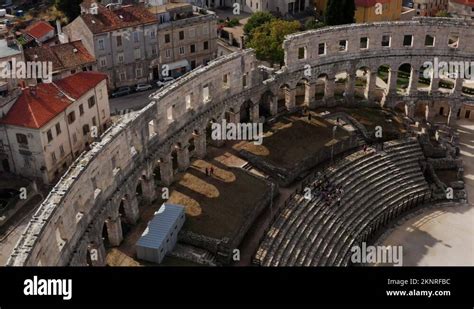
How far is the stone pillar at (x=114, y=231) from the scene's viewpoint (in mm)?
45656

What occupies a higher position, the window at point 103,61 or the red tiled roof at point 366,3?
the red tiled roof at point 366,3

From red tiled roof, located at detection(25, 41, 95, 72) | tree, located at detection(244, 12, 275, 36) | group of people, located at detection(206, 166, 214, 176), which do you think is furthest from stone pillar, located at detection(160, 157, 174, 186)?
tree, located at detection(244, 12, 275, 36)

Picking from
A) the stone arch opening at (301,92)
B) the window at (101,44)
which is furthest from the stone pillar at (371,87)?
the window at (101,44)

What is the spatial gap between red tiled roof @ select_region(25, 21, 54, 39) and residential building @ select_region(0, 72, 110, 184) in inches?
841

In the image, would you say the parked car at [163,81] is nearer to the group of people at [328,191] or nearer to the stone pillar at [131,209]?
A: the group of people at [328,191]

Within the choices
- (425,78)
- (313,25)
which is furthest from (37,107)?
(425,78)

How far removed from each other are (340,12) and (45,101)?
42797 millimetres

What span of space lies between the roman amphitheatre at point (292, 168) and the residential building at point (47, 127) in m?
11.5

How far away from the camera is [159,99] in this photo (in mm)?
50500

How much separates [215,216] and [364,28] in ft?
102

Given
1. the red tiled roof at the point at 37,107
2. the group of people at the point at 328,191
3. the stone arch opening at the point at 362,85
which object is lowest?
the group of people at the point at 328,191

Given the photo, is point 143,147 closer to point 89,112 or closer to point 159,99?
point 159,99
